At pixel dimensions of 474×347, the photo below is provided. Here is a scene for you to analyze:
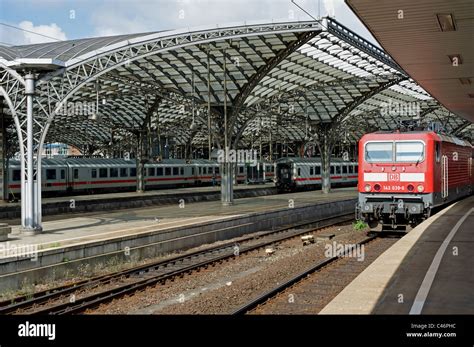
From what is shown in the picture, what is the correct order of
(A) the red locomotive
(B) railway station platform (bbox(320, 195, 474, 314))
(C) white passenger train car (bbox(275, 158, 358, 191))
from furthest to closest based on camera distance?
(C) white passenger train car (bbox(275, 158, 358, 191)), (A) the red locomotive, (B) railway station platform (bbox(320, 195, 474, 314))

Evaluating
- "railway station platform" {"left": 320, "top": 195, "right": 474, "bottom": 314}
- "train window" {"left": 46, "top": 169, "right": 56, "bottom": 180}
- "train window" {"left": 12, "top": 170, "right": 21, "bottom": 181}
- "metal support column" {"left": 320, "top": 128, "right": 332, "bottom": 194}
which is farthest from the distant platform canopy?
"railway station platform" {"left": 320, "top": 195, "right": 474, "bottom": 314}

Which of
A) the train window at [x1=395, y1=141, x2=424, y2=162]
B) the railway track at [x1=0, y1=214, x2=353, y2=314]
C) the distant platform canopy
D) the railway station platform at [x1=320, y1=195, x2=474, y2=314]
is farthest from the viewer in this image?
the distant platform canopy

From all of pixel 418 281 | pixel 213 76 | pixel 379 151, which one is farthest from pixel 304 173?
pixel 418 281

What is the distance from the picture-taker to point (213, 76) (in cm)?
3478

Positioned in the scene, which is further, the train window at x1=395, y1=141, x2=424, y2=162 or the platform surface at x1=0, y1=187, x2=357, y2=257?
the train window at x1=395, y1=141, x2=424, y2=162

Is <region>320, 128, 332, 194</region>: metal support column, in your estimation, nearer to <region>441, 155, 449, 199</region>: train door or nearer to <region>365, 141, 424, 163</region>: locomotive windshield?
<region>441, 155, 449, 199</region>: train door

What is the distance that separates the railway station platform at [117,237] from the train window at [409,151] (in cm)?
877

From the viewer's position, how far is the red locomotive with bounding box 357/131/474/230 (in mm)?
18344

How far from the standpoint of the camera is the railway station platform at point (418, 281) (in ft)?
26.3

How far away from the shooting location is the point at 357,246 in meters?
18.6

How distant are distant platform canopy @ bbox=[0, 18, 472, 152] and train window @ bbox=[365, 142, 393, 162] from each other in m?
1.50

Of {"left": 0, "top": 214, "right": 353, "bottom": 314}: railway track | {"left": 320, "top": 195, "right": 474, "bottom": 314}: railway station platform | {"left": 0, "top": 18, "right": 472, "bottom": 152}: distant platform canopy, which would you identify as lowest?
{"left": 0, "top": 214, "right": 353, "bottom": 314}: railway track

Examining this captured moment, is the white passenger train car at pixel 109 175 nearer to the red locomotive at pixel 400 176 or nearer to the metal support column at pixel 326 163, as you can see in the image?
the metal support column at pixel 326 163

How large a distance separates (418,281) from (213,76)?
26.8 metres
